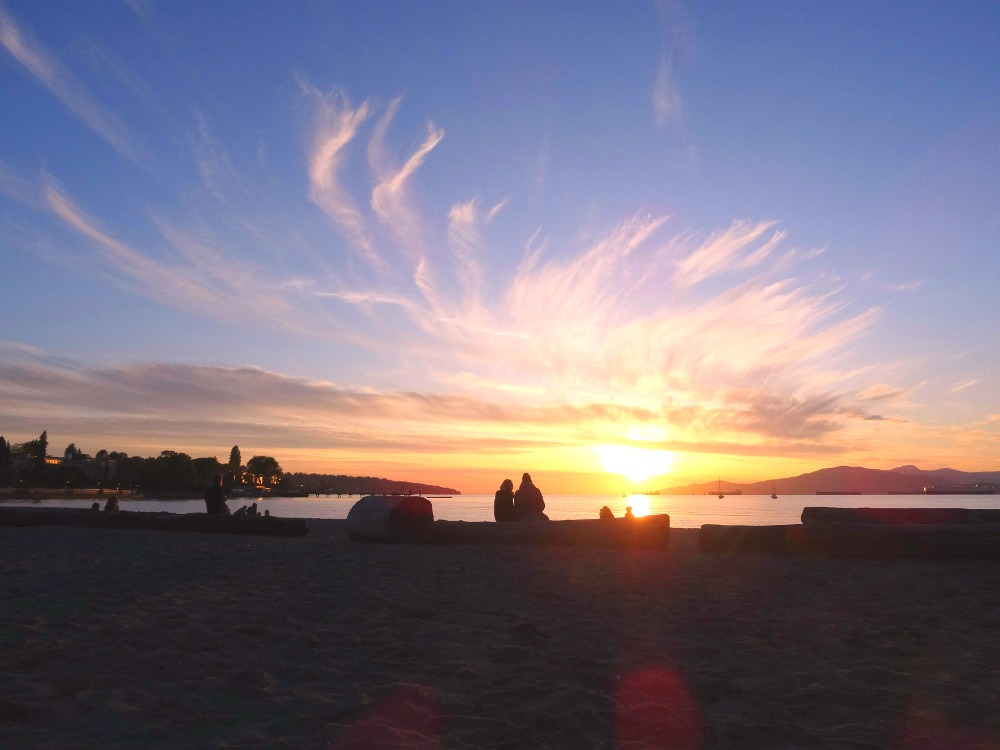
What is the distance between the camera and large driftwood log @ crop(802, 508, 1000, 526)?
595 inches

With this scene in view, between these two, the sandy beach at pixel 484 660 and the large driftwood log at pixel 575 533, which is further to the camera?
the large driftwood log at pixel 575 533

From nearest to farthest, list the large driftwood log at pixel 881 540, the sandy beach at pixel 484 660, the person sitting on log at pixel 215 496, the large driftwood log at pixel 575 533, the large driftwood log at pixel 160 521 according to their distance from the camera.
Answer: the sandy beach at pixel 484 660 → the large driftwood log at pixel 881 540 → the large driftwood log at pixel 575 533 → the large driftwood log at pixel 160 521 → the person sitting on log at pixel 215 496

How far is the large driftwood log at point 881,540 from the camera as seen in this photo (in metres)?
13.5

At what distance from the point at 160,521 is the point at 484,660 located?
1690cm

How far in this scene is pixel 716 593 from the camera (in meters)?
9.70

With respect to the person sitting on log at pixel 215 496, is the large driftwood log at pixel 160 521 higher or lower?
lower

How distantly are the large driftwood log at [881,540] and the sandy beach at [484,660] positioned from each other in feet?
9.47

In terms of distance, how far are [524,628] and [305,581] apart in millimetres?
4330

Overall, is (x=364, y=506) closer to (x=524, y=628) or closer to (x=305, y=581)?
(x=305, y=581)

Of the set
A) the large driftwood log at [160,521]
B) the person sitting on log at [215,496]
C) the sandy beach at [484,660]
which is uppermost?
the person sitting on log at [215,496]

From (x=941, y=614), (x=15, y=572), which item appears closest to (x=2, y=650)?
(x=15, y=572)

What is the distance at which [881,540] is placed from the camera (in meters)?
14.1

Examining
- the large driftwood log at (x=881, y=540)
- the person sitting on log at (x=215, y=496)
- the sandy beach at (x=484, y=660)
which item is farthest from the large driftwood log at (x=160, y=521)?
the large driftwood log at (x=881, y=540)

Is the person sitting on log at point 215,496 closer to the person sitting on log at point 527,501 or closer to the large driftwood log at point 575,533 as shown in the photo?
the large driftwood log at point 575,533
